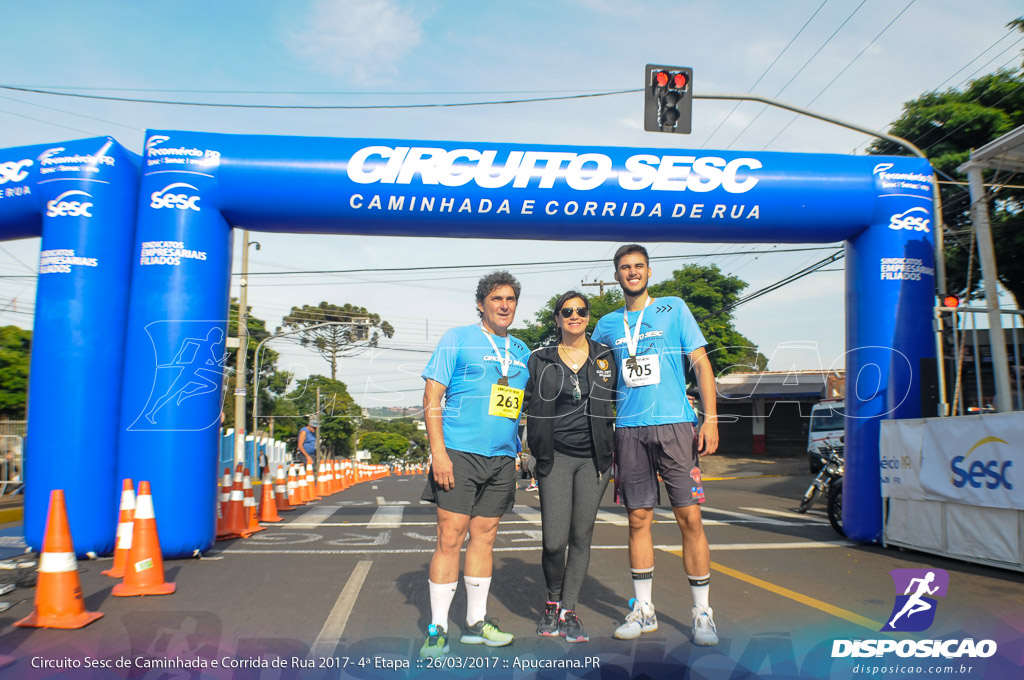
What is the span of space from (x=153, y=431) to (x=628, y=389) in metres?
4.77

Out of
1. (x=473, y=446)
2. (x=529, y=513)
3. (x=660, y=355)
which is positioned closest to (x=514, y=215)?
(x=660, y=355)

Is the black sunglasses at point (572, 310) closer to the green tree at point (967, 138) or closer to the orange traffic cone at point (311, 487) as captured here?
the orange traffic cone at point (311, 487)

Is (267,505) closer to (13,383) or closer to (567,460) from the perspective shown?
(567,460)

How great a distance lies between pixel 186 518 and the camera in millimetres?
6781

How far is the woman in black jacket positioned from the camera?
13.6 feet

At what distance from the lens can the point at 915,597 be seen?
5.15 meters

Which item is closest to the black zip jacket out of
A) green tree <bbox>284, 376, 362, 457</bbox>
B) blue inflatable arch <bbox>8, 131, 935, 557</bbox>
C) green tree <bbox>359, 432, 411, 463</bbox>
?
blue inflatable arch <bbox>8, 131, 935, 557</bbox>

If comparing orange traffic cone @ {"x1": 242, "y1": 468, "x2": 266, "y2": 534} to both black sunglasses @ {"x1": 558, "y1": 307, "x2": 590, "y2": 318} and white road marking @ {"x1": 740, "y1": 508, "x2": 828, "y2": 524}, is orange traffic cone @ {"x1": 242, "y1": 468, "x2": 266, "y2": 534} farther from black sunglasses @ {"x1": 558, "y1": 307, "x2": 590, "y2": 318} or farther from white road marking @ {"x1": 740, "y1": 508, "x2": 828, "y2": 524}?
white road marking @ {"x1": 740, "y1": 508, "x2": 828, "y2": 524}

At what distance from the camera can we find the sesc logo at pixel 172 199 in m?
7.27

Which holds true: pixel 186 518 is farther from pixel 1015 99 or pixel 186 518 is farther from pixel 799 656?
pixel 1015 99

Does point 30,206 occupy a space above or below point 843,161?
below

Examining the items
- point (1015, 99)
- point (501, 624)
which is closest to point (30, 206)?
point (501, 624)

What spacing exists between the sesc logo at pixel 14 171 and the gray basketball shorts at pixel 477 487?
20.4 ft

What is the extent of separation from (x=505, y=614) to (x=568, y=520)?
3.01 feet
